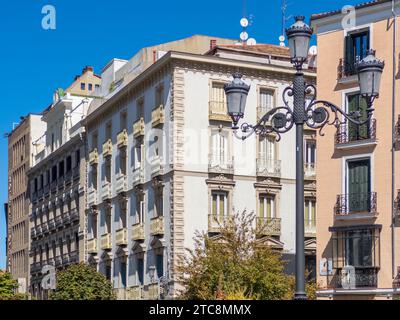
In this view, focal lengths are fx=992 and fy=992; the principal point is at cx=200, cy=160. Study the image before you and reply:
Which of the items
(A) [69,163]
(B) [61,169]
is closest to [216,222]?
(A) [69,163]

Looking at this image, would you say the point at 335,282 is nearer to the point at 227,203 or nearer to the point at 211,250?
the point at 211,250

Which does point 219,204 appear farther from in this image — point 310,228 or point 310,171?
point 310,171

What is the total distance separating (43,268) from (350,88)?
37.4 metres

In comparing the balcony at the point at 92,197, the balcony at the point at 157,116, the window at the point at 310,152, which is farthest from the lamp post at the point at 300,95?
the balcony at the point at 92,197

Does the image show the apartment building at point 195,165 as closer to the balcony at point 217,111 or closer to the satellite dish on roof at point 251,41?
the balcony at point 217,111

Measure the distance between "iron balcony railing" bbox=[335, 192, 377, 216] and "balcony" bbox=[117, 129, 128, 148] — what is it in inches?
687

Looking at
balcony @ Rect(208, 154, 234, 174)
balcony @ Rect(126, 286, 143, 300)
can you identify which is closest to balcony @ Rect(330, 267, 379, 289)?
balcony @ Rect(208, 154, 234, 174)

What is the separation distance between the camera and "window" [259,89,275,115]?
47.6m

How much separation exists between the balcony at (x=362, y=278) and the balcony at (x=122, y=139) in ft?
60.5

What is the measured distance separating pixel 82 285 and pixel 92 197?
981 cm

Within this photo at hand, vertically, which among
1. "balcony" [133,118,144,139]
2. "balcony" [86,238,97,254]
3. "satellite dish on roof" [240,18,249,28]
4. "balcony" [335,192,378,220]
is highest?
"satellite dish on roof" [240,18,249,28]

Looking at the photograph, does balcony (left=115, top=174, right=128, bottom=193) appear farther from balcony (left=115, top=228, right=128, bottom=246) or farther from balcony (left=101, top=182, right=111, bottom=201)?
balcony (left=115, top=228, right=128, bottom=246)

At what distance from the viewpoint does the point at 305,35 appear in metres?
16.5

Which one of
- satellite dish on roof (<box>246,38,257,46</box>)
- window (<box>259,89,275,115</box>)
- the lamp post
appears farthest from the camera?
satellite dish on roof (<box>246,38,257,46</box>)
